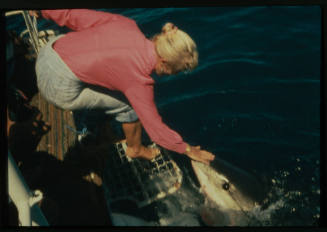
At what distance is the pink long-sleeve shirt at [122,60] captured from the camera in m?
1.80

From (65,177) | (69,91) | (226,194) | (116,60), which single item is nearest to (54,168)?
(65,177)

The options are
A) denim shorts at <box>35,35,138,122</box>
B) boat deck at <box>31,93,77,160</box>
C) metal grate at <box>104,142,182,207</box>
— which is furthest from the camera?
boat deck at <box>31,93,77,160</box>

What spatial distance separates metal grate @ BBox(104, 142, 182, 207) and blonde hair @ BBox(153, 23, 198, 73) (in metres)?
1.20

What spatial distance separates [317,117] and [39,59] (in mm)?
2443

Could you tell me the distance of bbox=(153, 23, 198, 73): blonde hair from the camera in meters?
1.75

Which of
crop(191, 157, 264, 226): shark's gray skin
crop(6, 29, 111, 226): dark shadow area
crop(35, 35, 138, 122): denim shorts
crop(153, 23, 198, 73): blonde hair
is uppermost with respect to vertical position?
crop(153, 23, 198, 73): blonde hair

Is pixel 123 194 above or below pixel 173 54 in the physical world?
below

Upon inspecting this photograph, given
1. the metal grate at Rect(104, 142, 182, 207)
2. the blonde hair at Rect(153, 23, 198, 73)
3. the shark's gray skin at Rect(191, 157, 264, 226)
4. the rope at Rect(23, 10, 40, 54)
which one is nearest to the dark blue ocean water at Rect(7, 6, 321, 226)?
the shark's gray skin at Rect(191, 157, 264, 226)

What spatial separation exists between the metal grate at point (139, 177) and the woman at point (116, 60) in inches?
26.5

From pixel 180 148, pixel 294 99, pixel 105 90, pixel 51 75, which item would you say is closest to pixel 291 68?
pixel 294 99

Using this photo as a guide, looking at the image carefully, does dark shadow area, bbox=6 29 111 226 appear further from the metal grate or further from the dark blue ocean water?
the dark blue ocean water

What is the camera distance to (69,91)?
2016mm

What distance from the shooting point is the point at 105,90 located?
214 cm

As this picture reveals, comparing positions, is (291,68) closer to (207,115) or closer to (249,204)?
(207,115)
